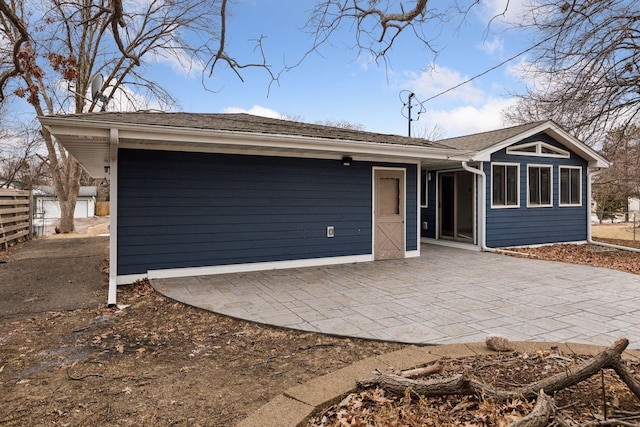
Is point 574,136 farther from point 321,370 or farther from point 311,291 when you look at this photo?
point 321,370

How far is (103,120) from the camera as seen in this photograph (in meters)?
4.96

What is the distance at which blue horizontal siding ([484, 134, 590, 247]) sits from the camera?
31.6 ft

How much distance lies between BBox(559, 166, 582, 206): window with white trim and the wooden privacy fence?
15071 millimetres

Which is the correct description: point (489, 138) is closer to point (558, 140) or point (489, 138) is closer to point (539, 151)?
point (539, 151)

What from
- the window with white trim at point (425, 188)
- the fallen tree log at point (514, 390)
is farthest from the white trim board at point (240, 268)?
the fallen tree log at point (514, 390)

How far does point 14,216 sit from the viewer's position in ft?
35.4

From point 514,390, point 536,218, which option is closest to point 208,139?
point 514,390

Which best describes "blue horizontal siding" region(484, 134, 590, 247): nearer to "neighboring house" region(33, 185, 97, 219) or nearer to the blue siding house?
the blue siding house

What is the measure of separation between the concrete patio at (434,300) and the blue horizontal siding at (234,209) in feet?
1.55

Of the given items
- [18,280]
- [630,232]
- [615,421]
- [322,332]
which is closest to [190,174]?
[18,280]

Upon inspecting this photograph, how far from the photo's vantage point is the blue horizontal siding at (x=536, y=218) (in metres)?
9.63

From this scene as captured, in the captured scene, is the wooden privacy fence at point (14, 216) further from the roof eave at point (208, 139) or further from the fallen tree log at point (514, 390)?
the fallen tree log at point (514, 390)

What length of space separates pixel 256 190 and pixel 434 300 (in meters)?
3.53

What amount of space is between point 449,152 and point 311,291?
14.9 feet
